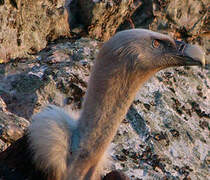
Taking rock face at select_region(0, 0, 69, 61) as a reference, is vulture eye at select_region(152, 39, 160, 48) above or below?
above

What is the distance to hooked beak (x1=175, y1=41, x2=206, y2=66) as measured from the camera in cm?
217

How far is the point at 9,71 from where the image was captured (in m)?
3.61

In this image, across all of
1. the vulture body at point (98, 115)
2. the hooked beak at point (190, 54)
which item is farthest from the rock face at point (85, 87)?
the hooked beak at point (190, 54)

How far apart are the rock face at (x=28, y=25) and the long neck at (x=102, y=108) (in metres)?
1.94

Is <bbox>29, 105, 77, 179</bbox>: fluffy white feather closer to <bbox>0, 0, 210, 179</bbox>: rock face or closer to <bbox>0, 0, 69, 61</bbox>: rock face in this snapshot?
<bbox>0, 0, 210, 179</bbox>: rock face

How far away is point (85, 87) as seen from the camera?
3672 mm

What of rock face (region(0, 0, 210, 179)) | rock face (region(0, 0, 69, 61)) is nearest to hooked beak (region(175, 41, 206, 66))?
rock face (region(0, 0, 210, 179))

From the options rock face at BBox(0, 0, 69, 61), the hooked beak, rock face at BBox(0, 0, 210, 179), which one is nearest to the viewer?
the hooked beak

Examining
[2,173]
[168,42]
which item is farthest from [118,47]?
[2,173]

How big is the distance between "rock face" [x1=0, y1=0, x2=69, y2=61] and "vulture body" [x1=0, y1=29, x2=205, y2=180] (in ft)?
5.95

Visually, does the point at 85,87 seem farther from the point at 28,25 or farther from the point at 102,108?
the point at 102,108

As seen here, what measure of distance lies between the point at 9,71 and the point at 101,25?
1.64 meters

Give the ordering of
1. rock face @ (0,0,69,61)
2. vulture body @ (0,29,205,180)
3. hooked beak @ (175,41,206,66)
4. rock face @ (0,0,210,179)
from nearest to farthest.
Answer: vulture body @ (0,29,205,180) → hooked beak @ (175,41,206,66) → rock face @ (0,0,210,179) → rock face @ (0,0,69,61)

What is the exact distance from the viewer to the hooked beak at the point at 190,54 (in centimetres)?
Result: 217
